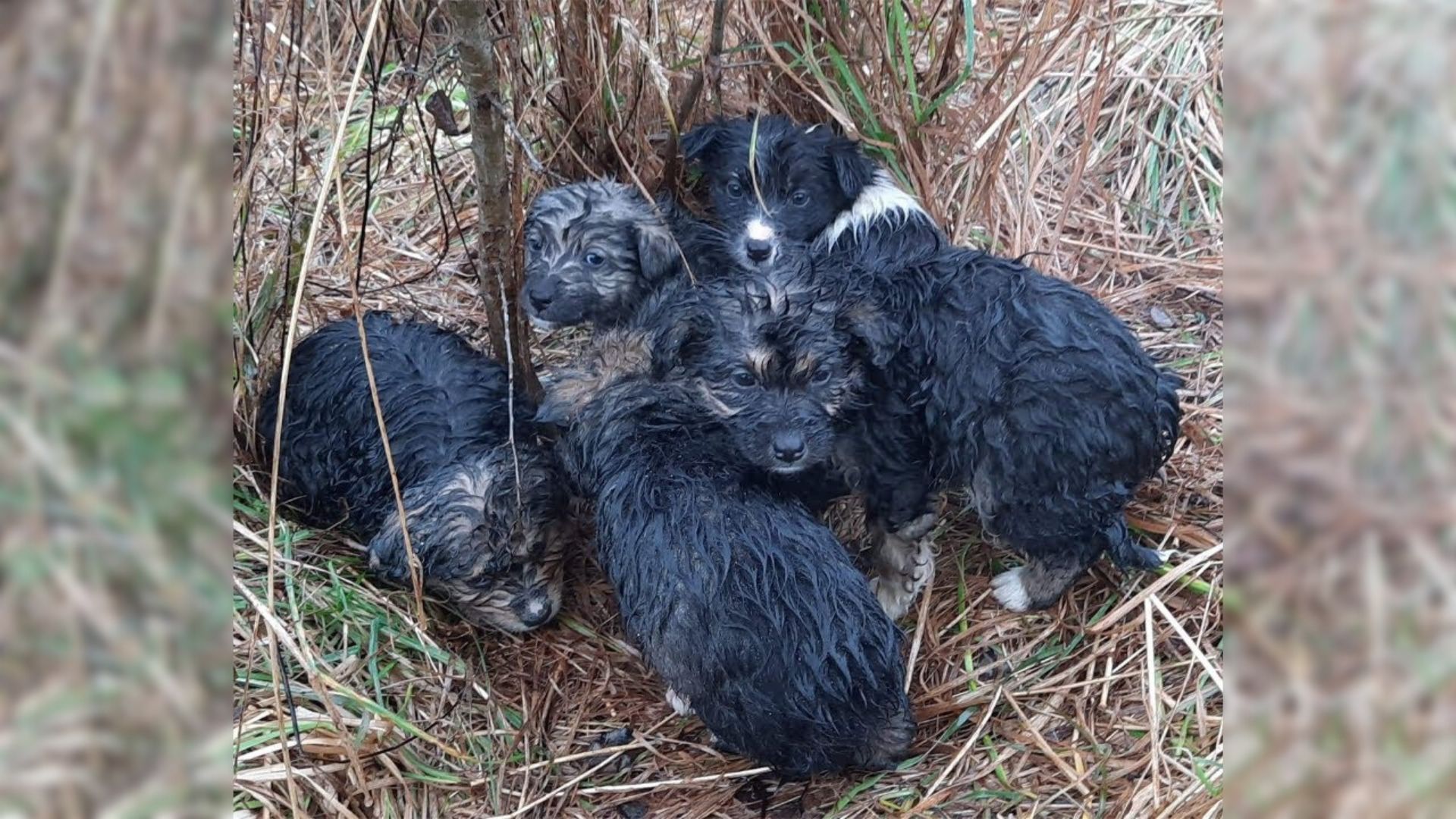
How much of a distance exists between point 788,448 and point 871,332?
0.50 metres

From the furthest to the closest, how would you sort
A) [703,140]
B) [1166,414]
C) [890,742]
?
[703,140], [1166,414], [890,742]

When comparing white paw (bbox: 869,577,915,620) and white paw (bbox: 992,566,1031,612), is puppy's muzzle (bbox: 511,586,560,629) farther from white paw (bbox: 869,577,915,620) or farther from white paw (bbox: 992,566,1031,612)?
white paw (bbox: 992,566,1031,612)

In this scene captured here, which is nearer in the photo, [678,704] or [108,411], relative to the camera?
[108,411]

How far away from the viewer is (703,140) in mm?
4555

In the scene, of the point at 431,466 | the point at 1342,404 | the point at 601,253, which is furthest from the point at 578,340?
the point at 1342,404

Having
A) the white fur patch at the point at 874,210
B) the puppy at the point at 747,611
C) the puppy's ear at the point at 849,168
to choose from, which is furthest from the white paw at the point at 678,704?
the puppy's ear at the point at 849,168

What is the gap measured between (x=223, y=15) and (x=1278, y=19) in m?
0.92

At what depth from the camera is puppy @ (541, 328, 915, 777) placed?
117 inches

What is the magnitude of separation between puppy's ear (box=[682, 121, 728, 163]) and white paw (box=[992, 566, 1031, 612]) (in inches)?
80.0

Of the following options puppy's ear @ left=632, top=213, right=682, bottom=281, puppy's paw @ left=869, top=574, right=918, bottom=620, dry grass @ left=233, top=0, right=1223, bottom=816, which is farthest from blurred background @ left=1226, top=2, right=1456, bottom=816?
puppy's ear @ left=632, top=213, right=682, bottom=281

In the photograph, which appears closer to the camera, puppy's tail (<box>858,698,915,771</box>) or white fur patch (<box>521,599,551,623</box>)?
puppy's tail (<box>858,698,915,771</box>)

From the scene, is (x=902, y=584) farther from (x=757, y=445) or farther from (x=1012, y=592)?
(x=757, y=445)

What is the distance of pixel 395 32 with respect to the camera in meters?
3.63

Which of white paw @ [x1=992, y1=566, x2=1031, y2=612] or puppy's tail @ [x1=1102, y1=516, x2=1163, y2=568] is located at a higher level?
puppy's tail @ [x1=1102, y1=516, x2=1163, y2=568]
